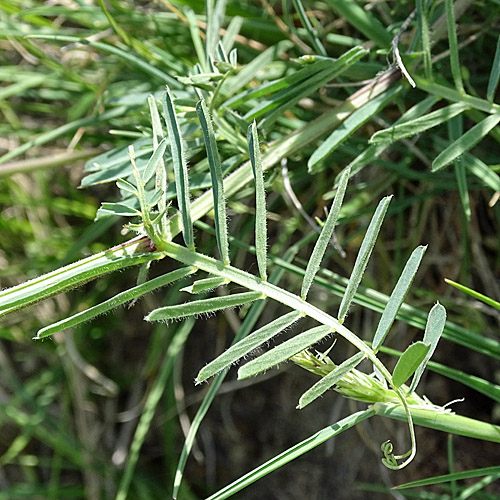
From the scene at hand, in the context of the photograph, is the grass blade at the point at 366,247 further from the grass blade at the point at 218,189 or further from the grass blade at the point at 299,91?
the grass blade at the point at 299,91

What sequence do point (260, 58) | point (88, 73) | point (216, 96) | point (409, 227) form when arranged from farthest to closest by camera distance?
point (88, 73) < point (409, 227) < point (260, 58) < point (216, 96)

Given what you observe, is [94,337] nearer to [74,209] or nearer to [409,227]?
[74,209]

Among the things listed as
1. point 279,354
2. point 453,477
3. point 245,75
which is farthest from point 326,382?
point 245,75

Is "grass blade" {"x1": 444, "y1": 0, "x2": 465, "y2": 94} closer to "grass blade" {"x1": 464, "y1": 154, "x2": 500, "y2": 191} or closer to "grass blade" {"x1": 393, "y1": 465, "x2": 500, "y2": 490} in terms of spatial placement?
"grass blade" {"x1": 464, "y1": 154, "x2": 500, "y2": 191}

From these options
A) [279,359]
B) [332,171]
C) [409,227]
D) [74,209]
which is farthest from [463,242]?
[74,209]

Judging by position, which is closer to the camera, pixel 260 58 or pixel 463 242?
pixel 260 58

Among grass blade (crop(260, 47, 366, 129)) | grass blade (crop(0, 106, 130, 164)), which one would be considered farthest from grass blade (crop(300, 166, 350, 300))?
grass blade (crop(0, 106, 130, 164))

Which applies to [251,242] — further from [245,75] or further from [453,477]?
[453,477]
